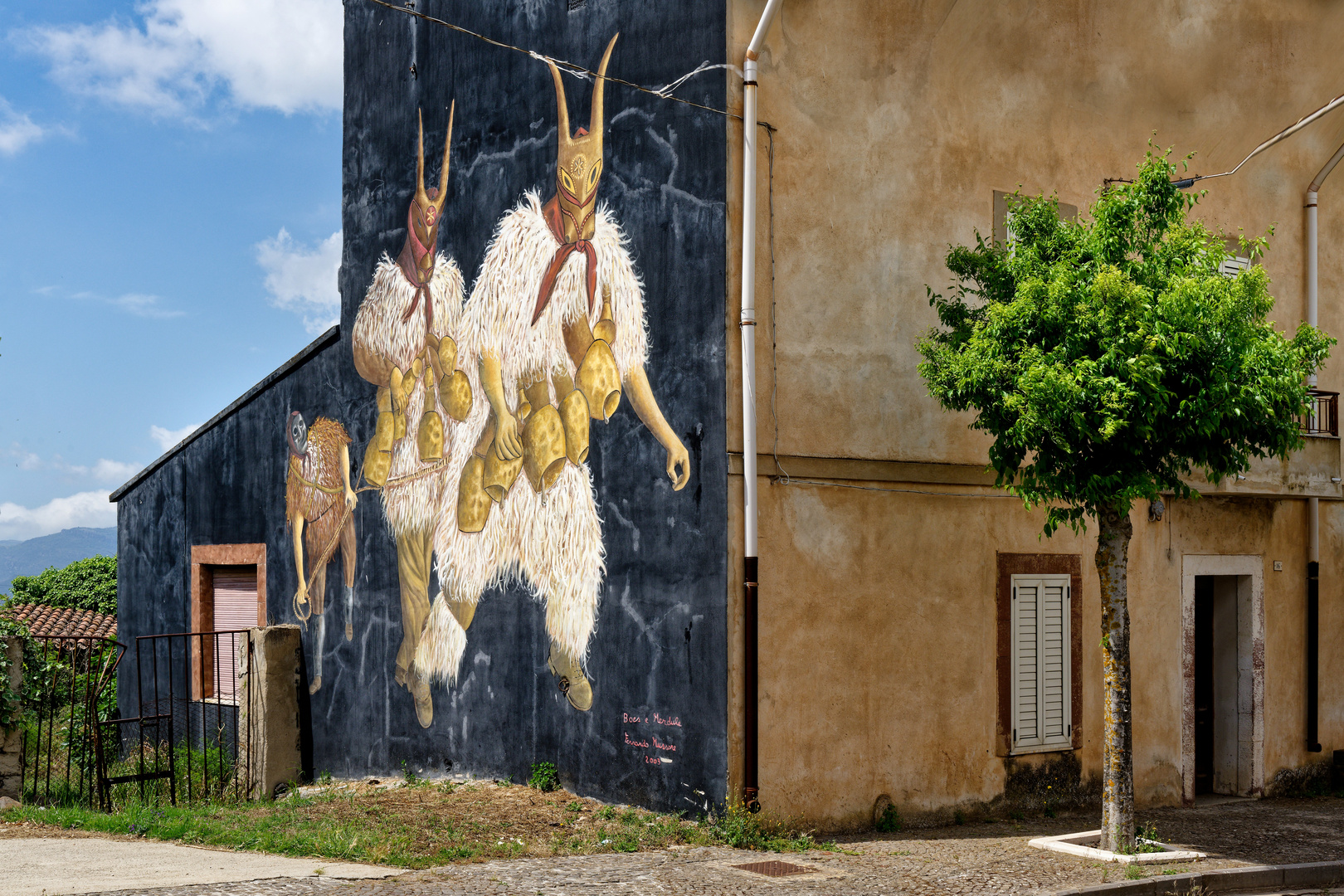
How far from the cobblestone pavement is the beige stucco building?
0.71 meters

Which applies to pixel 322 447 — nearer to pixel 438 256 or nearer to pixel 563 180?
pixel 438 256

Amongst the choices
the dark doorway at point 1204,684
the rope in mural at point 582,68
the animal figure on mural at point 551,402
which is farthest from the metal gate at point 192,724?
the dark doorway at point 1204,684

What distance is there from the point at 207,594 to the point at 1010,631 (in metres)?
10.5

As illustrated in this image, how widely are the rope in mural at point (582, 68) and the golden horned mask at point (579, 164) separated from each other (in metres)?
0.11

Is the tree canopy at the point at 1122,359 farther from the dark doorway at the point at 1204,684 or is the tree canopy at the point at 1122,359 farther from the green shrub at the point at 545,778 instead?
the green shrub at the point at 545,778

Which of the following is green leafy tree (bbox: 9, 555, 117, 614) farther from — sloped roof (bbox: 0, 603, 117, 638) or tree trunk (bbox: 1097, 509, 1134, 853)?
tree trunk (bbox: 1097, 509, 1134, 853)

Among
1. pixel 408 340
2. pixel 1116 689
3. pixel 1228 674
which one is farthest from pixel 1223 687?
pixel 408 340

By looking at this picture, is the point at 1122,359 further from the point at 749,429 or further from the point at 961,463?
the point at 749,429

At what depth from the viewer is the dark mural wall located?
10508mm

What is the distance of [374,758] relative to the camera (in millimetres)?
14062

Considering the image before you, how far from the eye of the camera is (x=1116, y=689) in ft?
31.4

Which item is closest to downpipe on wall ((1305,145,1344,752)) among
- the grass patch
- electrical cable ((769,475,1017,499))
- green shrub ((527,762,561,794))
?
electrical cable ((769,475,1017,499))

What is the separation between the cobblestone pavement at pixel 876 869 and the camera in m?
8.09

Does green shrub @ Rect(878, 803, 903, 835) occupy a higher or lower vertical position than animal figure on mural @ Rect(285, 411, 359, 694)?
lower
